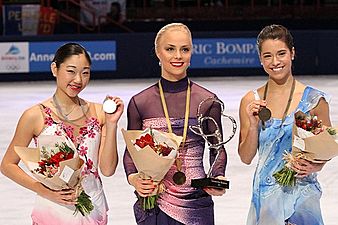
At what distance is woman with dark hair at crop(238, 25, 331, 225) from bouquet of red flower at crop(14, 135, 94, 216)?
0.84 m

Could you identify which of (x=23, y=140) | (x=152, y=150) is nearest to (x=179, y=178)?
(x=152, y=150)

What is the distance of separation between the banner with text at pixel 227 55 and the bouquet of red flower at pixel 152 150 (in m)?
15.4

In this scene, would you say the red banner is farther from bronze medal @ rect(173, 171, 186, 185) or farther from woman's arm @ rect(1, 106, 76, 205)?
bronze medal @ rect(173, 171, 186, 185)

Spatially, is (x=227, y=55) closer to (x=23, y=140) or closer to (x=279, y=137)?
(x=279, y=137)

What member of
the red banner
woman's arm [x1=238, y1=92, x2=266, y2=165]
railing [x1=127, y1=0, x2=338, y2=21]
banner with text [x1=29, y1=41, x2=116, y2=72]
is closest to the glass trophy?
woman's arm [x1=238, y1=92, x2=266, y2=165]

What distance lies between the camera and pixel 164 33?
167 inches

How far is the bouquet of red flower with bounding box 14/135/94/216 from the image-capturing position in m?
3.92

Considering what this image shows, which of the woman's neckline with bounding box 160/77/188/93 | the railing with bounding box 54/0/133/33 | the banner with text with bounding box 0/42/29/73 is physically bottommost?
the banner with text with bounding box 0/42/29/73

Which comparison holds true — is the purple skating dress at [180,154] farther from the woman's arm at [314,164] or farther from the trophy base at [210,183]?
the woman's arm at [314,164]

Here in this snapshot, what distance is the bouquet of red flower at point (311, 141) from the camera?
13.0 feet

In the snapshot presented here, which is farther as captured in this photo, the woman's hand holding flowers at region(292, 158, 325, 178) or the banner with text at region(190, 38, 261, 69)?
the banner with text at region(190, 38, 261, 69)

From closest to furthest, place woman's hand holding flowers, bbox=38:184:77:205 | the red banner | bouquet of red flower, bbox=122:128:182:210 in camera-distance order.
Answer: bouquet of red flower, bbox=122:128:182:210
woman's hand holding flowers, bbox=38:184:77:205
the red banner

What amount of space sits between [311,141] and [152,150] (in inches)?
27.0

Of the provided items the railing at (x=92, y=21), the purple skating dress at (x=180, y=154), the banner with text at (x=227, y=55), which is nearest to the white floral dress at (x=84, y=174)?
the purple skating dress at (x=180, y=154)
